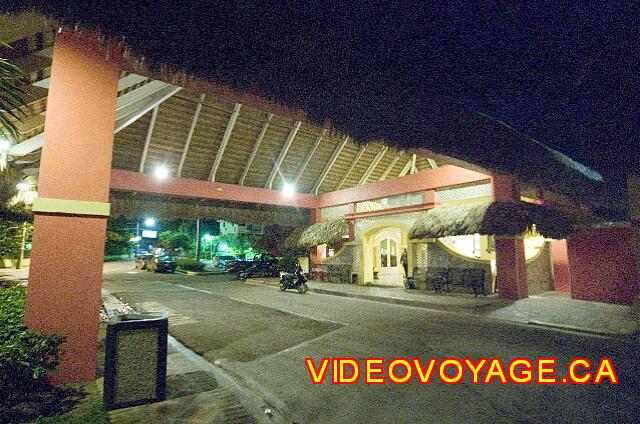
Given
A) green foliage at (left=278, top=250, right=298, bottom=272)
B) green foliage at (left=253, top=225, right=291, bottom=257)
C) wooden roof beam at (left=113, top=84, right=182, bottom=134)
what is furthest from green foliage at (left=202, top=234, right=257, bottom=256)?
wooden roof beam at (left=113, top=84, right=182, bottom=134)

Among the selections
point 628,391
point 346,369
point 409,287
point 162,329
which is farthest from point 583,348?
point 409,287

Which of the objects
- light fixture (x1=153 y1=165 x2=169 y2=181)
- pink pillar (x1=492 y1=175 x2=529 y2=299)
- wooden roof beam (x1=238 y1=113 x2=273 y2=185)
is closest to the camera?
pink pillar (x1=492 y1=175 x2=529 y2=299)

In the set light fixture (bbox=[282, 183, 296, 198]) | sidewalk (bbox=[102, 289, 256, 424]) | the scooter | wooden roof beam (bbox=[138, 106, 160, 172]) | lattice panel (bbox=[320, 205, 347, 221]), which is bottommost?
sidewalk (bbox=[102, 289, 256, 424])

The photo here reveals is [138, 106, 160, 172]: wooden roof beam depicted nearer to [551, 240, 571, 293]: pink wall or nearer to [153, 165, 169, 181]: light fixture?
[153, 165, 169, 181]: light fixture

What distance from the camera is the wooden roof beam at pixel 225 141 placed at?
47.7 feet

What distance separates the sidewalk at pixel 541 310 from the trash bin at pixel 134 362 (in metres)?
8.10

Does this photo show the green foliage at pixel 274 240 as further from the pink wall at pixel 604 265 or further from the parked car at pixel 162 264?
the pink wall at pixel 604 265

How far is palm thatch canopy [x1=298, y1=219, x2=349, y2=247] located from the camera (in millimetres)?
17547

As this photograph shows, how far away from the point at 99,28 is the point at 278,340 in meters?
5.60

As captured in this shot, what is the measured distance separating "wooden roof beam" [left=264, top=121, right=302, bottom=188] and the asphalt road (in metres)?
8.66

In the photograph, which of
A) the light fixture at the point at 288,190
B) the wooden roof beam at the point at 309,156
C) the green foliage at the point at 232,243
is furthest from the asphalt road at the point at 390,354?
the green foliage at the point at 232,243

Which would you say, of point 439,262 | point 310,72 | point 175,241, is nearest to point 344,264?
point 439,262

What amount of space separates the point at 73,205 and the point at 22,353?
1.74m

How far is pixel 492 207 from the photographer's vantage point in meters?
11.0
